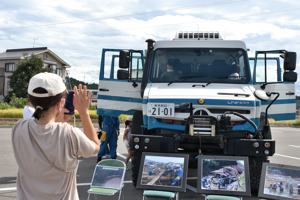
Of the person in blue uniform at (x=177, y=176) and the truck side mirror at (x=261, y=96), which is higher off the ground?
the truck side mirror at (x=261, y=96)

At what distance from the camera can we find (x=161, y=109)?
6355mm

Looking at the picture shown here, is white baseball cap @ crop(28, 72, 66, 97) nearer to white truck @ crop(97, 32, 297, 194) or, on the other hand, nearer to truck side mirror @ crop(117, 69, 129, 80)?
white truck @ crop(97, 32, 297, 194)

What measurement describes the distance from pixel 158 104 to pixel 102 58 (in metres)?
2.00

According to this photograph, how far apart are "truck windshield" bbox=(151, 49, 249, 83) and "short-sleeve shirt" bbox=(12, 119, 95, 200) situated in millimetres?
5079

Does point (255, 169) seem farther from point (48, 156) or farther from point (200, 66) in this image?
point (48, 156)

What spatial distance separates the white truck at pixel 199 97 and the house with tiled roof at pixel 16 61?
151 ft

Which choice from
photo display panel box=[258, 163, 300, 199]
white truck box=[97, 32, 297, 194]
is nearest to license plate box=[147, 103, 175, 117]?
white truck box=[97, 32, 297, 194]

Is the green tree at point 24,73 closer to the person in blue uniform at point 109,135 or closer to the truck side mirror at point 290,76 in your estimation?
the person in blue uniform at point 109,135

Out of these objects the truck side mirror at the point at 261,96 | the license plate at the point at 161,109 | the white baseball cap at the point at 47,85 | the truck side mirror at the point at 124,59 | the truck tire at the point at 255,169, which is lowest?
the truck tire at the point at 255,169

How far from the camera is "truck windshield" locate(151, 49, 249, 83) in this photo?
7.11m

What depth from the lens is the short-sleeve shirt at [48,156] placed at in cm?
216

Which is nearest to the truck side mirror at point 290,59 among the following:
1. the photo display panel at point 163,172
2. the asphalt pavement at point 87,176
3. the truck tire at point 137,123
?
the asphalt pavement at point 87,176

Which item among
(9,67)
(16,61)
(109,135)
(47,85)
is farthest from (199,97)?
(9,67)

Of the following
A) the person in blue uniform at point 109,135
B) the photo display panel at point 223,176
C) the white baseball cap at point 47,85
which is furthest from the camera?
the person in blue uniform at point 109,135
